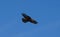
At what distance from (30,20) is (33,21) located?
274 centimetres

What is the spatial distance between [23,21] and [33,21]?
12.7ft

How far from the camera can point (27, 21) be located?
9525 cm

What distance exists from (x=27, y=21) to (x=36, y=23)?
3.44m

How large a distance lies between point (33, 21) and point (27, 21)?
2862 millimetres

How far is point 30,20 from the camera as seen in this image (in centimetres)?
9469

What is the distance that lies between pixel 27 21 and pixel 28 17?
3208mm

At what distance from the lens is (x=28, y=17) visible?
303ft

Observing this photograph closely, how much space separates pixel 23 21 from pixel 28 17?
389cm

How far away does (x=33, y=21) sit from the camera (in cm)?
9719

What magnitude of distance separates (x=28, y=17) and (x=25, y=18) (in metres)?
1.75

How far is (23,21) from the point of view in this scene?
9556 cm

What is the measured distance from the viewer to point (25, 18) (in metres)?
93.8
